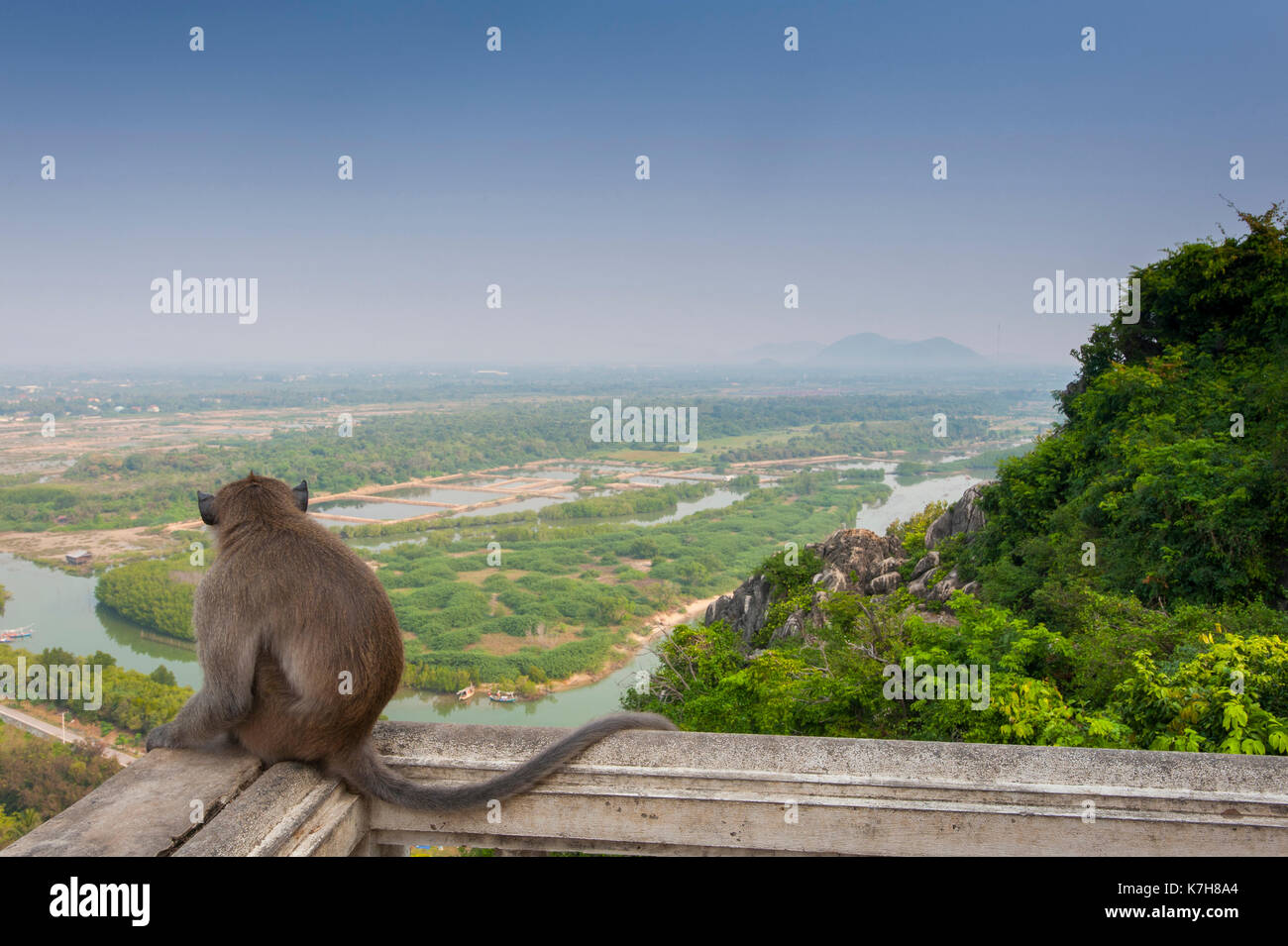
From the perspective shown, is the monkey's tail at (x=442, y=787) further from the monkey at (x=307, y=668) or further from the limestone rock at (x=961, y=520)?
the limestone rock at (x=961, y=520)

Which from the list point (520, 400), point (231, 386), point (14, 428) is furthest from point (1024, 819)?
point (231, 386)

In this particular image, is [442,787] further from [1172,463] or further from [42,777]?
[42,777]

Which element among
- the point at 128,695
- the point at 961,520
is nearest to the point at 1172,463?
the point at 961,520

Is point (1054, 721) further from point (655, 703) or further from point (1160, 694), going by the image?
point (655, 703)

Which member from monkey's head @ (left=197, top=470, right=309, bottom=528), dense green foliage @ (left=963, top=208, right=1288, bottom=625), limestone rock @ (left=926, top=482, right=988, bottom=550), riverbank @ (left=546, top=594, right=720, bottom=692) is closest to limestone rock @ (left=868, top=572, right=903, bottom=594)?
limestone rock @ (left=926, top=482, right=988, bottom=550)

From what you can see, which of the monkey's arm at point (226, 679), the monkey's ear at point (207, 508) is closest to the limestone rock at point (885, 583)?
the monkey's ear at point (207, 508)

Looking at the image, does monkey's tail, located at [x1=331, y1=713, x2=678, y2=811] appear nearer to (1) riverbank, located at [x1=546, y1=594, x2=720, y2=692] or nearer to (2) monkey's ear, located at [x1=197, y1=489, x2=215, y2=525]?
(2) monkey's ear, located at [x1=197, y1=489, x2=215, y2=525]
